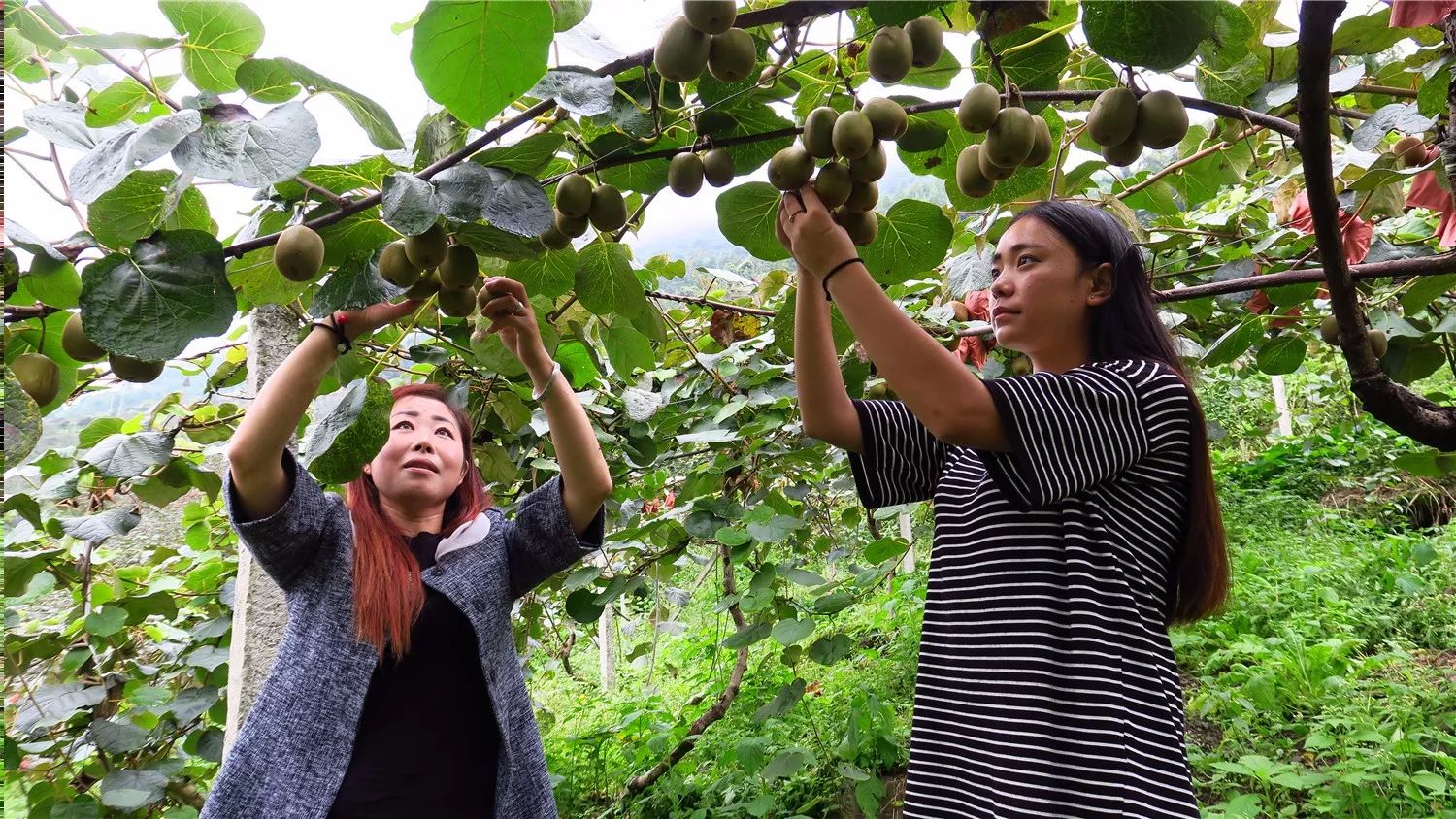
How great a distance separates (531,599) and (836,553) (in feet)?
3.32

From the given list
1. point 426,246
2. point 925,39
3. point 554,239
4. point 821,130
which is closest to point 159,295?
point 426,246

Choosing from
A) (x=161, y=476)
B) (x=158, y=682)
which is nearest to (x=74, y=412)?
(x=161, y=476)

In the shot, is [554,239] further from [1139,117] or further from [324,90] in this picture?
[1139,117]

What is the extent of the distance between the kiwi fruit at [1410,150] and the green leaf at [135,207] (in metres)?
1.55

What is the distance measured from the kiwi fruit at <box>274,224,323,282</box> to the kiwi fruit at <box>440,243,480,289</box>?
0.11 metres

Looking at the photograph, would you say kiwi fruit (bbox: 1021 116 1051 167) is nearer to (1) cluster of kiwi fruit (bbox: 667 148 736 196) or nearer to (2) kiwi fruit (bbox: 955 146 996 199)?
(2) kiwi fruit (bbox: 955 146 996 199)

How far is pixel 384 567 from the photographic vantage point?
1.51 meters

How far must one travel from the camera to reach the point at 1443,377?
567cm

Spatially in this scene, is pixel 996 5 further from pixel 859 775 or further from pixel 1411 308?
pixel 859 775

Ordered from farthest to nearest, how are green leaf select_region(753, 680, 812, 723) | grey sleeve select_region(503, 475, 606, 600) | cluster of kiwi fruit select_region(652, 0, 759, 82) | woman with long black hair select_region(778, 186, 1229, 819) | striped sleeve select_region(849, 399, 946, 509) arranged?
1. green leaf select_region(753, 680, 812, 723)
2. grey sleeve select_region(503, 475, 606, 600)
3. striped sleeve select_region(849, 399, 946, 509)
4. woman with long black hair select_region(778, 186, 1229, 819)
5. cluster of kiwi fruit select_region(652, 0, 759, 82)

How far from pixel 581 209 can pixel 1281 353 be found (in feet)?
4.88

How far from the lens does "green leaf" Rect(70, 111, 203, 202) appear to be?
2.20 feet

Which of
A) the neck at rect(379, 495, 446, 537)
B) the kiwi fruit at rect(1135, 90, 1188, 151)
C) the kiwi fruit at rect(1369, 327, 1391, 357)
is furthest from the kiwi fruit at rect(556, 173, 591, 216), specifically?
the kiwi fruit at rect(1369, 327, 1391, 357)

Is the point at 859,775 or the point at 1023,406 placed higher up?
the point at 1023,406
